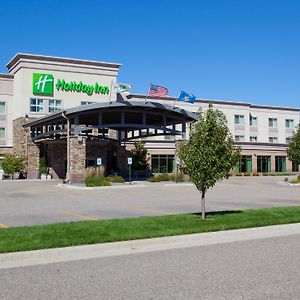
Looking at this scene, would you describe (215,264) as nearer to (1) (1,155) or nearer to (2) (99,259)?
(2) (99,259)

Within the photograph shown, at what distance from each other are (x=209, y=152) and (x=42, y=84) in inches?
1537

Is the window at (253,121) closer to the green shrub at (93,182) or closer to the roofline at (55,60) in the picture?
the roofline at (55,60)

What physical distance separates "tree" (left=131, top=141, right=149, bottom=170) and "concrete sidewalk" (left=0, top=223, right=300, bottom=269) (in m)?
39.3

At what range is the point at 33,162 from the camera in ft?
155

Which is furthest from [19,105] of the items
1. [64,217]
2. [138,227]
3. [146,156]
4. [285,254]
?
[285,254]

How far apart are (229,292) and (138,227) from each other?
557cm

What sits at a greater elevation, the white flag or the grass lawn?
the white flag

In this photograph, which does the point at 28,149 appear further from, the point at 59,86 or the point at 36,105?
Result: the point at 59,86

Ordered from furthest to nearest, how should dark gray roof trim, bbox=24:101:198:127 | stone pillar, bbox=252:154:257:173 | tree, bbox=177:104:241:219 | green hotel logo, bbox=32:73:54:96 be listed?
stone pillar, bbox=252:154:257:173
green hotel logo, bbox=32:73:54:96
dark gray roof trim, bbox=24:101:198:127
tree, bbox=177:104:241:219

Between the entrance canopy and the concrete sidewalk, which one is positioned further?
the entrance canopy

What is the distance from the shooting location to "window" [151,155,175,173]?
57.2 m

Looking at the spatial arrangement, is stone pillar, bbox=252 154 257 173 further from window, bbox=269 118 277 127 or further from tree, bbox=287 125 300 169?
tree, bbox=287 125 300 169

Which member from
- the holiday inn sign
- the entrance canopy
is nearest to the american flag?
the entrance canopy

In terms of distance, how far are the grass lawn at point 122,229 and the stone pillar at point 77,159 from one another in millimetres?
22786
